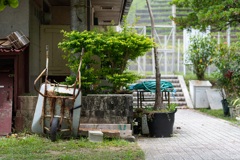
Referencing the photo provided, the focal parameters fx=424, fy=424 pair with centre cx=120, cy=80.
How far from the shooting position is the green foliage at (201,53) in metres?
18.0

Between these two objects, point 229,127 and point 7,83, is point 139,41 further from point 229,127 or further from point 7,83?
point 229,127

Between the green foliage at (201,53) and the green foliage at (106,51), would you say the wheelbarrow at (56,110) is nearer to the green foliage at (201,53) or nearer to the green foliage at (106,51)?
the green foliage at (106,51)

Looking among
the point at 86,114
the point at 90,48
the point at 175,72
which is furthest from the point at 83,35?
the point at 175,72

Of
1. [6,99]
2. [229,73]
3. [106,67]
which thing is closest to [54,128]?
[6,99]

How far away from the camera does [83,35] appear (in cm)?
884

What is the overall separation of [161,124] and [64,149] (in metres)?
2.79

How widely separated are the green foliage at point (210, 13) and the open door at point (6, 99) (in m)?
5.95

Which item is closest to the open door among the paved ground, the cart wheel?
the cart wheel

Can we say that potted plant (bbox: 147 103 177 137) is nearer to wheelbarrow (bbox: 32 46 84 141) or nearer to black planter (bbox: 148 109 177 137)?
black planter (bbox: 148 109 177 137)

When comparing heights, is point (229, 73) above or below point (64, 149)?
above

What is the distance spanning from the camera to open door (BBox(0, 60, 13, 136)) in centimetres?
873

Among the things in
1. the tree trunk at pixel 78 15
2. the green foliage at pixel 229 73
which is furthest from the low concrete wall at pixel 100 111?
the green foliage at pixel 229 73

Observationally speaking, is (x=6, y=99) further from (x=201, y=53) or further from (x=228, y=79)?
(x=201, y=53)

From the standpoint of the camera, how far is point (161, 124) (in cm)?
944
